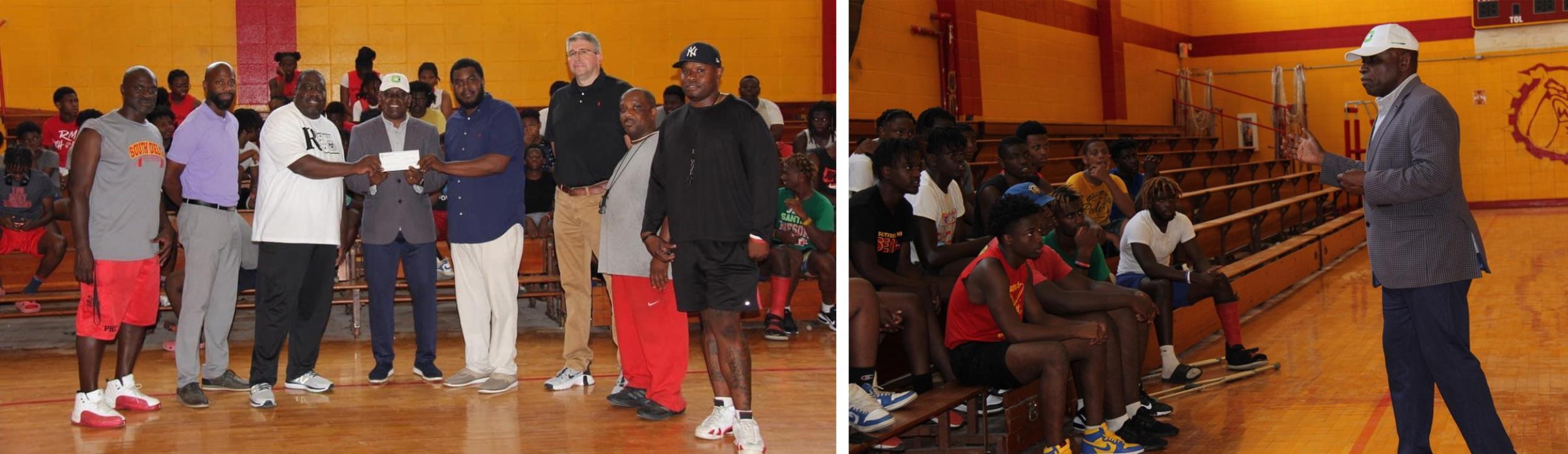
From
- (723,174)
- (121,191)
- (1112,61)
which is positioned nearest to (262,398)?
(121,191)

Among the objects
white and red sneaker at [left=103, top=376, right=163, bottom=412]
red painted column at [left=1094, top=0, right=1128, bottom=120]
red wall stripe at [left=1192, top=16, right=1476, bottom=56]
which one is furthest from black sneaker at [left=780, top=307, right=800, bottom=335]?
red painted column at [left=1094, top=0, right=1128, bottom=120]

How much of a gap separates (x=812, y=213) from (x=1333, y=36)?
6882 mm

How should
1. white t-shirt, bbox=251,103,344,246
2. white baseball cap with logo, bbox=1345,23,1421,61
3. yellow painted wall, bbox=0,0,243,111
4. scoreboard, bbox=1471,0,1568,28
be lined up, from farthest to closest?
scoreboard, bbox=1471,0,1568,28, yellow painted wall, bbox=0,0,243,111, white t-shirt, bbox=251,103,344,246, white baseball cap with logo, bbox=1345,23,1421,61

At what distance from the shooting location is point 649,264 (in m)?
4.23

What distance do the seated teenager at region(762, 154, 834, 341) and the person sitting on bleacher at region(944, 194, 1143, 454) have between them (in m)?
1.93

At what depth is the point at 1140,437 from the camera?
424 centimetres

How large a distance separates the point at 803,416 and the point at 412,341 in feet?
9.34

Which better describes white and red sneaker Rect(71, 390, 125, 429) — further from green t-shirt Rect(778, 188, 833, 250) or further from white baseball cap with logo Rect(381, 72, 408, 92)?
green t-shirt Rect(778, 188, 833, 250)

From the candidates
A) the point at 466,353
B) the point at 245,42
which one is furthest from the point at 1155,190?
the point at 245,42

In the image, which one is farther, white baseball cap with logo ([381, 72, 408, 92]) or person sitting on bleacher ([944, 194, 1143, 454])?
white baseball cap with logo ([381, 72, 408, 92])

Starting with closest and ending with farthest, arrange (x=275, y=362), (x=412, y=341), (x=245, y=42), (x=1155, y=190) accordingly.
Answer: (x=275, y=362)
(x=1155, y=190)
(x=412, y=341)
(x=245, y=42)

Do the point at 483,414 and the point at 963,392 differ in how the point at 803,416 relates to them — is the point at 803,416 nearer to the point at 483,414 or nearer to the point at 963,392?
the point at 963,392

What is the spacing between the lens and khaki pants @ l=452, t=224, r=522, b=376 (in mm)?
4906

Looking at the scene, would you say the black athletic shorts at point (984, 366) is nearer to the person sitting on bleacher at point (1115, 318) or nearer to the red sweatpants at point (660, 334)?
the person sitting on bleacher at point (1115, 318)
